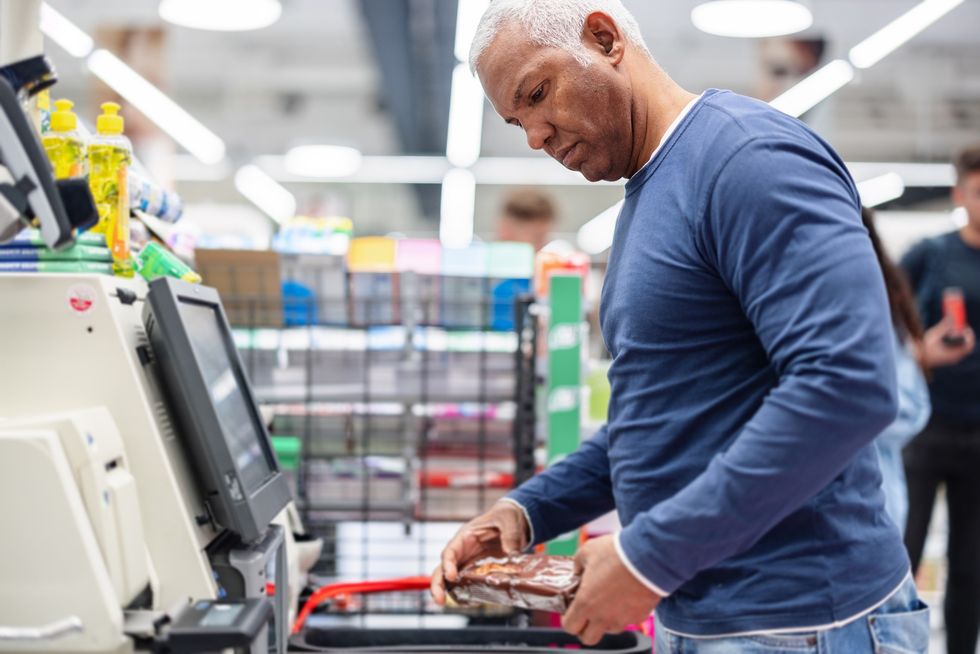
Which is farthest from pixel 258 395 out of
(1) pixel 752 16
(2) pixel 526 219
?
(1) pixel 752 16

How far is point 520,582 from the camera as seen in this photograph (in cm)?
133

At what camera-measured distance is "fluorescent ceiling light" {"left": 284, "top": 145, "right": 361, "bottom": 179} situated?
9844 mm

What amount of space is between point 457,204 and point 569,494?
11.1 metres

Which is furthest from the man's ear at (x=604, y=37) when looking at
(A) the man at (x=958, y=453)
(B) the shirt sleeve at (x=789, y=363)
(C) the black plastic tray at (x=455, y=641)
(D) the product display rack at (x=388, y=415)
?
(A) the man at (x=958, y=453)

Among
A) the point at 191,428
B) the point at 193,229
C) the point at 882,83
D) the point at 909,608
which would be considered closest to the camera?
the point at 909,608

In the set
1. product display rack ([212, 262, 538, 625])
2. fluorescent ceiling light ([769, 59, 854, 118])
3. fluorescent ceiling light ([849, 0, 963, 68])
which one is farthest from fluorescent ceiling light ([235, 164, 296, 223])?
product display rack ([212, 262, 538, 625])

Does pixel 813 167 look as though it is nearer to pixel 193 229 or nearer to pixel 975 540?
pixel 193 229

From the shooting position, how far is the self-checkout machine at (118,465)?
114 cm

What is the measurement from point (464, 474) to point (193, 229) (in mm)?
Answer: 927

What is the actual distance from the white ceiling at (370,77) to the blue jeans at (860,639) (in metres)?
5.93

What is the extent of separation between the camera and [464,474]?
2.67 metres

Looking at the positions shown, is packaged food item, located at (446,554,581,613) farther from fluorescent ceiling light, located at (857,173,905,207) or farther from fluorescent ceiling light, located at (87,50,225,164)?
fluorescent ceiling light, located at (857,173,905,207)

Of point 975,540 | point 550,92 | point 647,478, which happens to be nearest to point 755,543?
point 647,478

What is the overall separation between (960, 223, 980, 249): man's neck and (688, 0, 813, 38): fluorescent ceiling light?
1634 millimetres
